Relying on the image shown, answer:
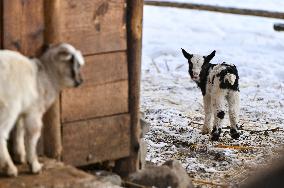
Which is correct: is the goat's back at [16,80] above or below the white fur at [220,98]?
above

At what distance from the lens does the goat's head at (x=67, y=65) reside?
4.04m

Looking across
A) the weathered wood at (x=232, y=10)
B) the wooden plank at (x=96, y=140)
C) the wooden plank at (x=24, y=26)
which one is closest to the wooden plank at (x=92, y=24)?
the wooden plank at (x=24, y=26)

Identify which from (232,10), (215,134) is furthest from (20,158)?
(232,10)

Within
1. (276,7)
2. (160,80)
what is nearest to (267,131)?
(160,80)

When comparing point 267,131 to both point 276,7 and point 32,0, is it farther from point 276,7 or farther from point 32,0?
point 276,7

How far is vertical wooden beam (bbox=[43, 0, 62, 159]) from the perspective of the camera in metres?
4.38

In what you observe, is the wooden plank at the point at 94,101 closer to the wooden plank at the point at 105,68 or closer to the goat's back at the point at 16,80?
the wooden plank at the point at 105,68

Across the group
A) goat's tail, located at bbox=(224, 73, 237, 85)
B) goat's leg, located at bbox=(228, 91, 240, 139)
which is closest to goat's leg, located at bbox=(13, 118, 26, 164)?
goat's tail, located at bbox=(224, 73, 237, 85)

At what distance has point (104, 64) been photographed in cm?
488

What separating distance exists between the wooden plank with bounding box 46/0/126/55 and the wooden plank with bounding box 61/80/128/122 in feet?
0.98

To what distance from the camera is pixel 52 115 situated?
14.9ft

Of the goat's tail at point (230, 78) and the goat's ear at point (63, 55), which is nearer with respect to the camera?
the goat's ear at point (63, 55)

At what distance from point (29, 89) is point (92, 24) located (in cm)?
104

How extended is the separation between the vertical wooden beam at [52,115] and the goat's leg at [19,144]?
326 millimetres
